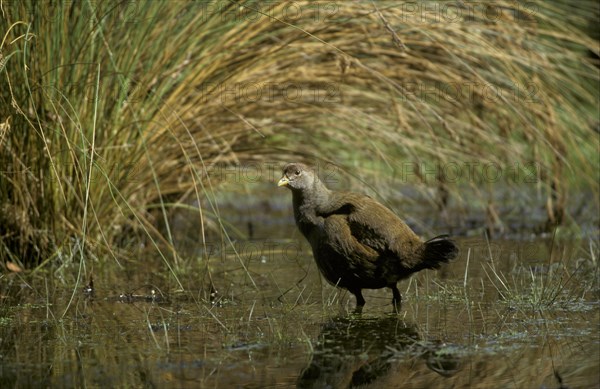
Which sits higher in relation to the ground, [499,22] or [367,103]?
[499,22]

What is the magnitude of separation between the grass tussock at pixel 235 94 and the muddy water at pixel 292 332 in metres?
0.44

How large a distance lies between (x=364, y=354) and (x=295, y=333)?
1.22ft

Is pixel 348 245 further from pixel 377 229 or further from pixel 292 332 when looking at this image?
pixel 292 332

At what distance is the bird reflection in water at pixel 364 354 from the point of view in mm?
2971

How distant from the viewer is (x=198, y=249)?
603 centimetres

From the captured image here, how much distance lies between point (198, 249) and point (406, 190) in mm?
2970

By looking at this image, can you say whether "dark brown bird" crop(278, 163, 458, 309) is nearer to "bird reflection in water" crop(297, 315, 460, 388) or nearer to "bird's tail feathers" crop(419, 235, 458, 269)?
"bird's tail feathers" crop(419, 235, 458, 269)

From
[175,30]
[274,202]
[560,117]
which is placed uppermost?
[175,30]

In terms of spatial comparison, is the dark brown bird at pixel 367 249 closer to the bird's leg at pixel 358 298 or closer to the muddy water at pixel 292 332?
the bird's leg at pixel 358 298

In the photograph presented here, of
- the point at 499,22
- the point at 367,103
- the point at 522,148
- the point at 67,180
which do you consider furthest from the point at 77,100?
the point at 522,148

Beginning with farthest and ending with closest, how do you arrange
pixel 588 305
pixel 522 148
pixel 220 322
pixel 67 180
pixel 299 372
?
pixel 522 148 → pixel 67 180 → pixel 588 305 → pixel 220 322 → pixel 299 372

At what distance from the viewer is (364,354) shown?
3.22 metres

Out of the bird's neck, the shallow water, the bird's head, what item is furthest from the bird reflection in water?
the bird's head

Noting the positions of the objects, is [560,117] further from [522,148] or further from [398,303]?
[398,303]
